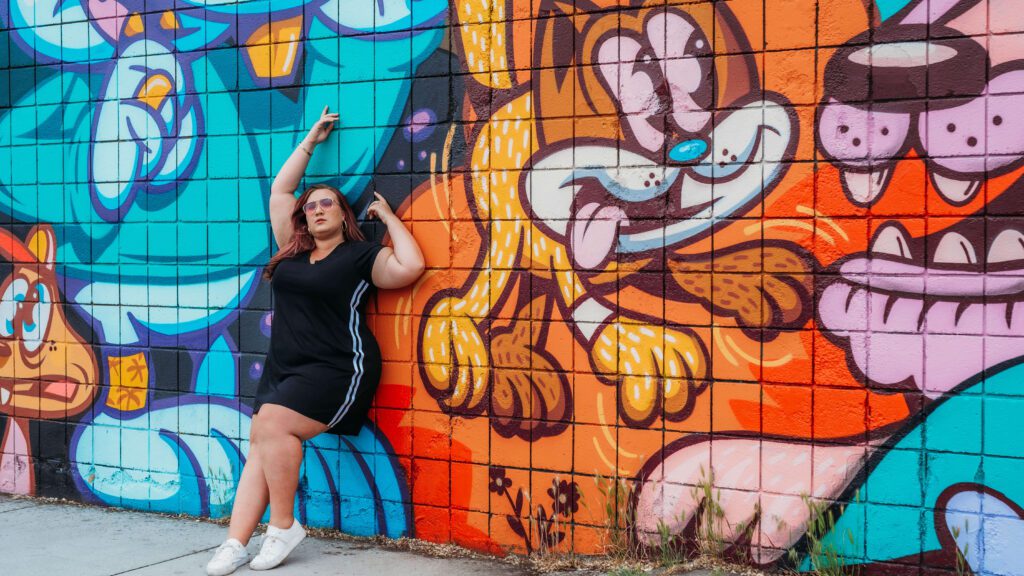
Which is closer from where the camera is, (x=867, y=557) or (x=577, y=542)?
(x=867, y=557)

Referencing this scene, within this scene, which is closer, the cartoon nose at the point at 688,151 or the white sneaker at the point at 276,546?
the cartoon nose at the point at 688,151

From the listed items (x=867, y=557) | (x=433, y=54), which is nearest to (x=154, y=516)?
(x=433, y=54)

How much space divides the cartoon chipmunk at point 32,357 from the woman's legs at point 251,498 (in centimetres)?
160

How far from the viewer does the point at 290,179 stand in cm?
535

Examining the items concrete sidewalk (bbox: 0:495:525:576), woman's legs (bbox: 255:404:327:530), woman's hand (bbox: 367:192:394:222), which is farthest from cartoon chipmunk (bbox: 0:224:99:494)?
woman's hand (bbox: 367:192:394:222)

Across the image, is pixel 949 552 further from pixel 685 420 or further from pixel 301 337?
pixel 301 337

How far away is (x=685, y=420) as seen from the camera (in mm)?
4641

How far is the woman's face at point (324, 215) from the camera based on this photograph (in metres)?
5.16

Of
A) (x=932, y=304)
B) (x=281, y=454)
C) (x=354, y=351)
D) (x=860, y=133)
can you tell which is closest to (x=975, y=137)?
(x=860, y=133)

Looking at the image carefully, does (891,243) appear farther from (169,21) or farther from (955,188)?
(169,21)

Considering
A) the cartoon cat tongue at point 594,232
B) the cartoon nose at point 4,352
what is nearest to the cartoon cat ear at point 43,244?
the cartoon nose at point 4,352

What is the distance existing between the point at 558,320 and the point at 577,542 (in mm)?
1012

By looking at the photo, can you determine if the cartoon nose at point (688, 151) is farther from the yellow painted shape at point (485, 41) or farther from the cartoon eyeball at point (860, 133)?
the yellow painted shape at point (485, 41)

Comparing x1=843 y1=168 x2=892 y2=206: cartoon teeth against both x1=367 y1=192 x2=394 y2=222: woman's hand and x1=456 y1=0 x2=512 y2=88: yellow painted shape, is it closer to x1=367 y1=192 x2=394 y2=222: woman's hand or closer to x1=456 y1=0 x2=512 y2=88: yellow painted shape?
x1=456 y1=0 x2=512 y2=88: yellow painted shape
